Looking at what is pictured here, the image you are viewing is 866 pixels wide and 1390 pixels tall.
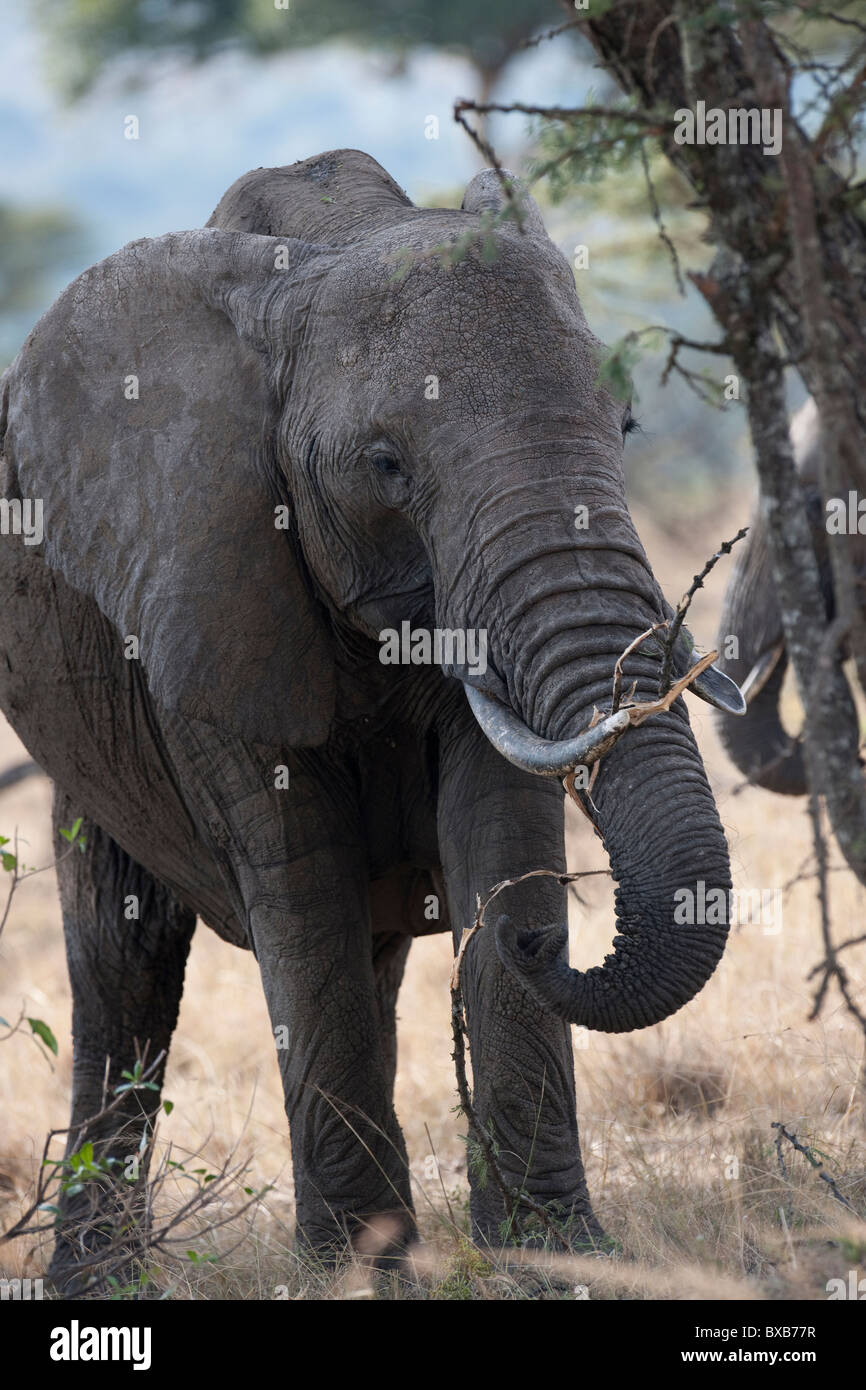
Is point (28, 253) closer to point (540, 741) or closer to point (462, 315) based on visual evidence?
point (462, 315)

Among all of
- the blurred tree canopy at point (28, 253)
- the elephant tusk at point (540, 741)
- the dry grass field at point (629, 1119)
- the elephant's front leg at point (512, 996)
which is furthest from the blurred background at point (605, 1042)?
the blurred tree canopy at point (28, 253)

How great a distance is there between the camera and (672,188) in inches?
484

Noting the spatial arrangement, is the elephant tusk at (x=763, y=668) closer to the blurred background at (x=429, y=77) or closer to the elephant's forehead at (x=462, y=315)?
the elephant's forehead at (x=462, y=315)

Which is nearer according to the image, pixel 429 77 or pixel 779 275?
pixel 779 275

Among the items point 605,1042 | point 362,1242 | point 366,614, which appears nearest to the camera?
point 366,614

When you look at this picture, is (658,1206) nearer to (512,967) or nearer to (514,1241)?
(514,1241)

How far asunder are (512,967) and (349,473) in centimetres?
111

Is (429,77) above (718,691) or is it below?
above

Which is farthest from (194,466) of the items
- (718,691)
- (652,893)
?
(652,893)

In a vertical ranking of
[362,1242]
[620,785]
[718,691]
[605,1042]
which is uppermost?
[718,691]

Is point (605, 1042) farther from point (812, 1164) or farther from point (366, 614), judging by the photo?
point (366, 614)

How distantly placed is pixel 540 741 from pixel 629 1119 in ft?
8.10

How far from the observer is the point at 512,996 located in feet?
13.1

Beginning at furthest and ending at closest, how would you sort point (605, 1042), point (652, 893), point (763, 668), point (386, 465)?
A: point (763, 668) → point (605, 1042) → point (386, 465) → point (652, 893)
